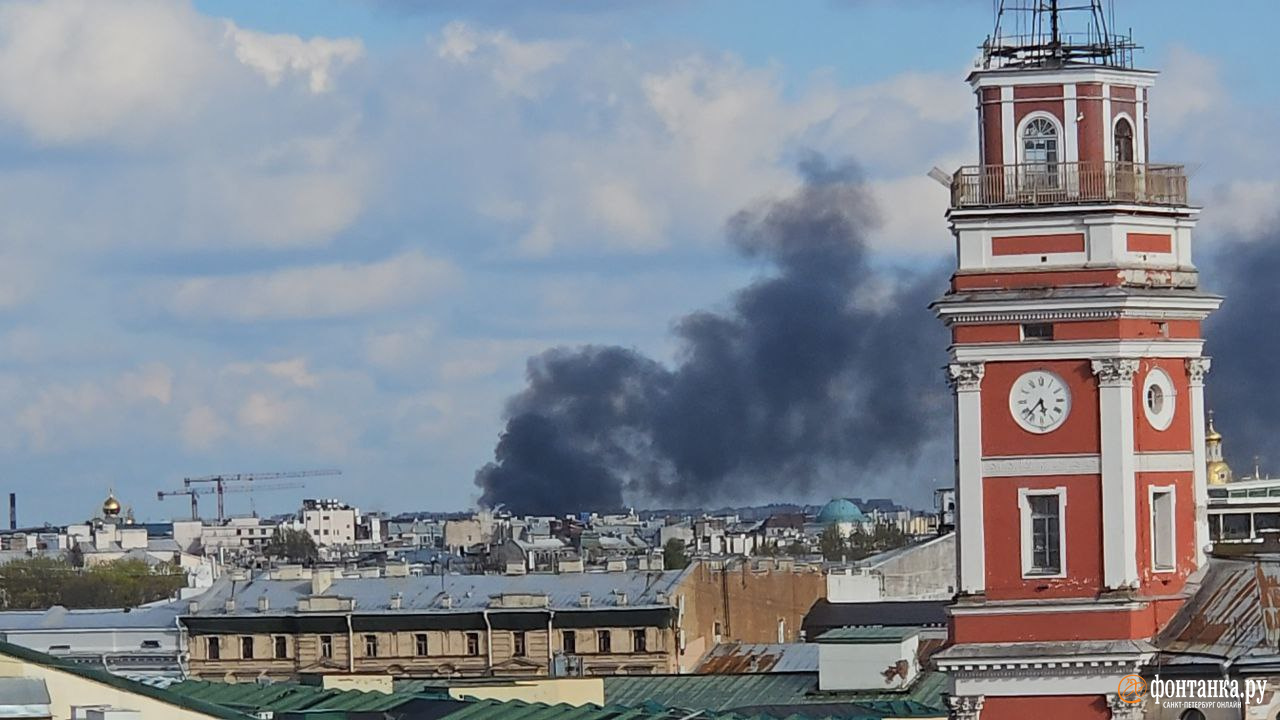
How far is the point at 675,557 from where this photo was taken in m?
150

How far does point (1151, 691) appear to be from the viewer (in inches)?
1758

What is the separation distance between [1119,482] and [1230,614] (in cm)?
220

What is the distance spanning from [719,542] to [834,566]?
65.6 metres

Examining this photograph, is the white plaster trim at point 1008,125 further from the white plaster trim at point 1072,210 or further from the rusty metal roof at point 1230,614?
the rusty metal roof at point 1230,614

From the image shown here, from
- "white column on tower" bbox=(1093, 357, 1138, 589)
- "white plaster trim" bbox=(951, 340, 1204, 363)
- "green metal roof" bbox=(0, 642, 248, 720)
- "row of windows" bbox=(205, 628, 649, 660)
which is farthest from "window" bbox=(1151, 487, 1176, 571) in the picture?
"row of windows" bbox=(205, 628, 649, 660)

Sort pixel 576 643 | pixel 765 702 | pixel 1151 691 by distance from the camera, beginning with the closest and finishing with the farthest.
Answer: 1. pixel 1151 691
2. pixel 765 702
3. pixel 576 643

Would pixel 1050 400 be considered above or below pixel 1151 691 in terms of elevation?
above

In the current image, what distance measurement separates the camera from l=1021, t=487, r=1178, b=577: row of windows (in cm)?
4566

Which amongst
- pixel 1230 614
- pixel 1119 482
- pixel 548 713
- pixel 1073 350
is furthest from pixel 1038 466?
pixel 548 713

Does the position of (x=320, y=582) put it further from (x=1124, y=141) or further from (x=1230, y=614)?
(x=1230, y=614)

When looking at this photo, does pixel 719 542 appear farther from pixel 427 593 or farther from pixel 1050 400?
pixel 1050 400

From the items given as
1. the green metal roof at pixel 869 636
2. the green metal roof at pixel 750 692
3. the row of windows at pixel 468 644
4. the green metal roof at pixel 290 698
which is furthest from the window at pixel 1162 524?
the row of windows at pixel 468 644

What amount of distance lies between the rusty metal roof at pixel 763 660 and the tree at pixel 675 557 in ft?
119

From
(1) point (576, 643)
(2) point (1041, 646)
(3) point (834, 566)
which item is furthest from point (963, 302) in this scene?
(3) point (834, 566)
